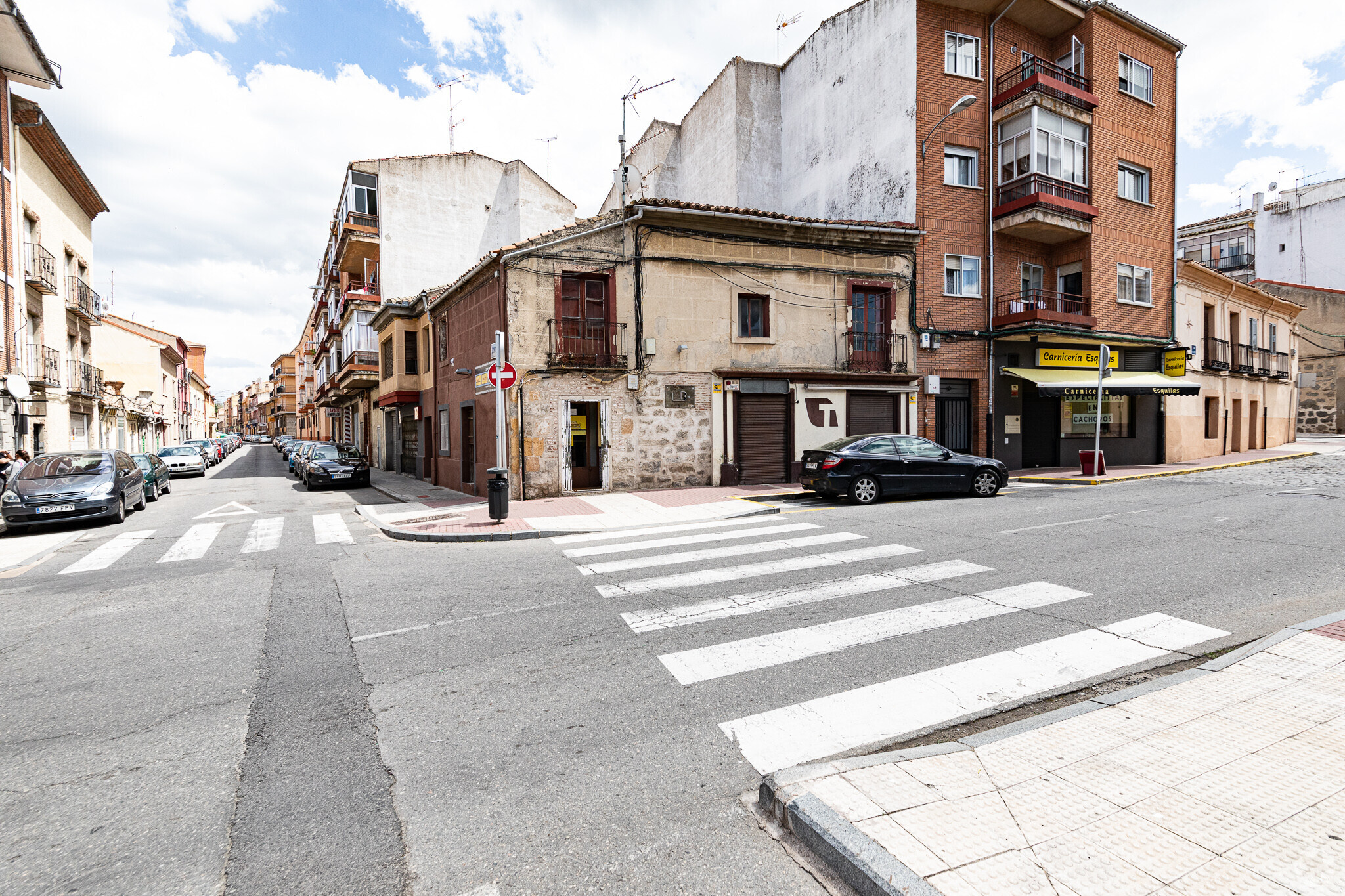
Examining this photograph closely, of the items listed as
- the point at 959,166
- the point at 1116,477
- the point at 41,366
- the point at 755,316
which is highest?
the point at 959,166

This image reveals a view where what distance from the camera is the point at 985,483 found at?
13.2 metres

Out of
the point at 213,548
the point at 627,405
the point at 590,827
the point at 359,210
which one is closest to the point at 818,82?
the point at 627,405

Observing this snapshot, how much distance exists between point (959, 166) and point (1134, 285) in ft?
25.3

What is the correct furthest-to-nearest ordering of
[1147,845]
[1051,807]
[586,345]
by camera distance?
[586,345]
[1051,807]
[1147,845]

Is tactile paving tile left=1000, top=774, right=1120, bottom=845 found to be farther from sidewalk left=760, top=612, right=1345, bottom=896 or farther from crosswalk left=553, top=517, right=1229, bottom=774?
crosswalk left=553, top=517, right=1229, bottom=774

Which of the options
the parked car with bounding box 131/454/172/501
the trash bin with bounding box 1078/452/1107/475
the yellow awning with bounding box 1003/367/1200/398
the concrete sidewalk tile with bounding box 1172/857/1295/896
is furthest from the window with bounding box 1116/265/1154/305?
the parked car with bounding box 131/454/172/501

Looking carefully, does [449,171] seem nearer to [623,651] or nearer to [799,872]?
[623,651]

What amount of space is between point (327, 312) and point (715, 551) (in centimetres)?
3967

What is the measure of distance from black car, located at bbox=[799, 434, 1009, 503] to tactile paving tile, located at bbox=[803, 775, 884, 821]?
988 cm

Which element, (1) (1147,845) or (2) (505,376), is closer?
(1) (1147,845)

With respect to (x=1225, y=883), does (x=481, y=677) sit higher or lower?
lower

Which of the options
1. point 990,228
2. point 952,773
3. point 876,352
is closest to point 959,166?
point 990,228

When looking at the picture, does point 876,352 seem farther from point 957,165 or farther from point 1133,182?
point 1133,182

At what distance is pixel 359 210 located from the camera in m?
26.2
